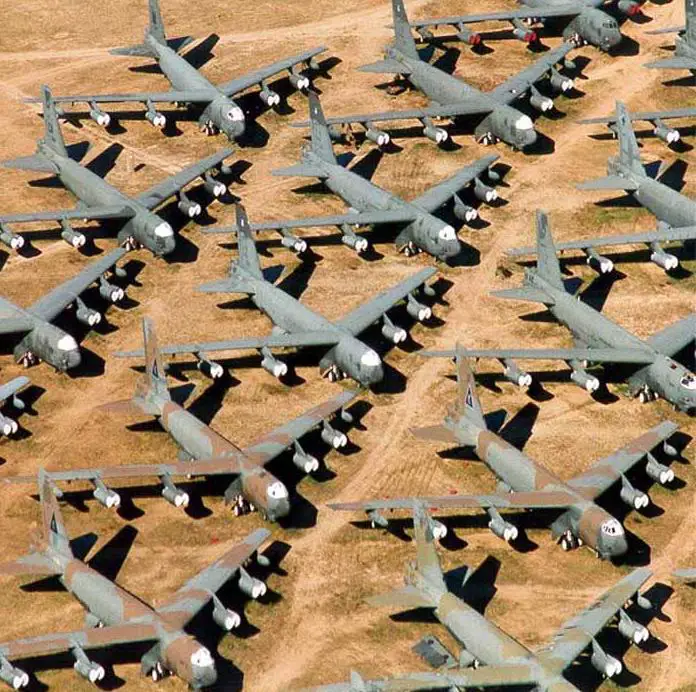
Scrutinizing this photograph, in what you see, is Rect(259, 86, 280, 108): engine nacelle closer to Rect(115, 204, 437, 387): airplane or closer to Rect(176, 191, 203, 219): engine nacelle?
Rect(176, 191, 203, 219): engine nacelle

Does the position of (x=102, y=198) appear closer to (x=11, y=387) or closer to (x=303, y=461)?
(x=11, y=387)

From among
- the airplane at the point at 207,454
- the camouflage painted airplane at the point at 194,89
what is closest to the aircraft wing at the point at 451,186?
the camouflage painted airplane at the point at 194,89

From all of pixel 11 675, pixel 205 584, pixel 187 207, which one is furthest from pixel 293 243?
pixel 11 675

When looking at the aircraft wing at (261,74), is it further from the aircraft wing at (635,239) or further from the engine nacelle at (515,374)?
the engine nacelle at (515,374)

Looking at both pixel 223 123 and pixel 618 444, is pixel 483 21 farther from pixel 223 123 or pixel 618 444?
pixel 618 444

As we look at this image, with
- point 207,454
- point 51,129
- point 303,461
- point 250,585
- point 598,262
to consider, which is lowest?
point 250,585
